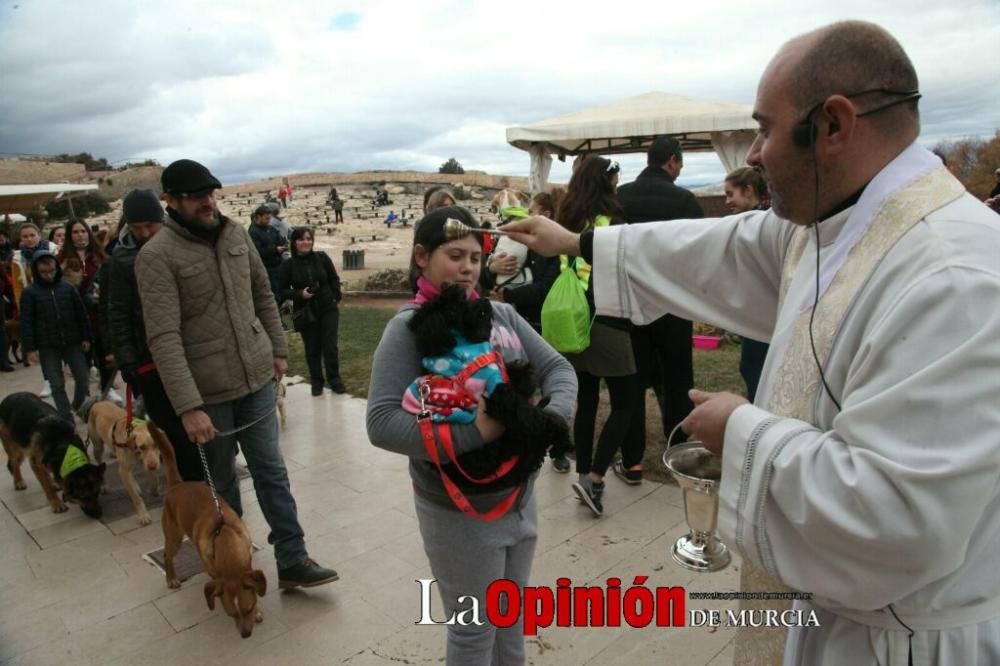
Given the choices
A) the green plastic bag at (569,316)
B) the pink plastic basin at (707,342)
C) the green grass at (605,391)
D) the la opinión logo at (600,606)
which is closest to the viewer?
the la opinión logo at (600,606)

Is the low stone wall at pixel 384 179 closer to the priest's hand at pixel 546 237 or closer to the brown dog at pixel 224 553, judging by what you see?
the brown dog at pixel 224 553

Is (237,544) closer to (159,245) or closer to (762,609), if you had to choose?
(159,245)

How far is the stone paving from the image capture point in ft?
9.73

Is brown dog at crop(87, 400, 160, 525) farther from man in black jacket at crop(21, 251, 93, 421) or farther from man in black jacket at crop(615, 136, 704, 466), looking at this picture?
man in black jacket at crop(615, 136, 704, 466)

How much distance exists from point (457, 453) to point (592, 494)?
2431 mm

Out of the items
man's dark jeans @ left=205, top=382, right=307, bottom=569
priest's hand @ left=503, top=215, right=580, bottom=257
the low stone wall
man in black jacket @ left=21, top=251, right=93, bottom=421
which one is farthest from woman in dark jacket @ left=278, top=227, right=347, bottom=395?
the low stone wall

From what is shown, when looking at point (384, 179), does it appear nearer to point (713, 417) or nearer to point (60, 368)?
point (60, 368)

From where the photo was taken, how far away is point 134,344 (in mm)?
3471

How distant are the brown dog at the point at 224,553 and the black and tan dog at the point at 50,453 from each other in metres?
1.62

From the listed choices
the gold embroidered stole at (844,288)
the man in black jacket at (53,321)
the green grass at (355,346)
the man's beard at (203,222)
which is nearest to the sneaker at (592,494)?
the gold embroidered stole at (844,288)

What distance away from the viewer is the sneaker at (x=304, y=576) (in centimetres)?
336

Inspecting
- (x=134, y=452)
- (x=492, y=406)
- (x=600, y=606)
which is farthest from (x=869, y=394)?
(x=134, y=452)

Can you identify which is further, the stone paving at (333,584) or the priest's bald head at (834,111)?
the stone paving at (333,584)

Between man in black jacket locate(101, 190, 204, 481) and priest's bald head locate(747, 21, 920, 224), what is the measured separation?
10.7 ft
